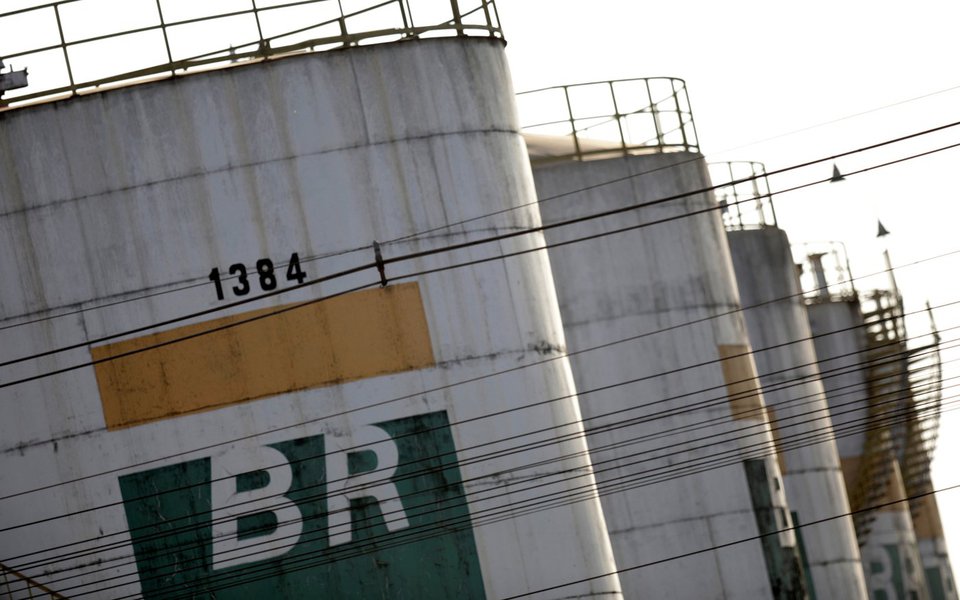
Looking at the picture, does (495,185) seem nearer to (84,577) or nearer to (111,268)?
(111,268)

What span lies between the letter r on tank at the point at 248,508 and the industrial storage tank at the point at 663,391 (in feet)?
21.1

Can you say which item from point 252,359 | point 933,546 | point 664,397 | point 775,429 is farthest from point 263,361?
point 933,546

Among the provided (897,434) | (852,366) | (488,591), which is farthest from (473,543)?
(897,434)

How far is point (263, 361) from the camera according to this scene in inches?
745

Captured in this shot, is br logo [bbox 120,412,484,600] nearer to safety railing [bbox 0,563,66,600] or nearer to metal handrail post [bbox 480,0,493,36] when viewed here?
safety railing [bbox 0,563,66,600]

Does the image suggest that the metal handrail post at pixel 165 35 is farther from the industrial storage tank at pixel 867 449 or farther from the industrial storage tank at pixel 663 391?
the industrial storage tank at pixel 867 449

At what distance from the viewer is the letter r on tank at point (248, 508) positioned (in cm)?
1866

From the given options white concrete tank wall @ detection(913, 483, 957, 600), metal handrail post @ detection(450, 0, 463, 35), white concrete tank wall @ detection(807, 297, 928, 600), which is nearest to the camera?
metal handrail post @ detection(450, 0, 463, 35)

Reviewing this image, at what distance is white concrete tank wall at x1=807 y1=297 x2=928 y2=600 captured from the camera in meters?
38.1

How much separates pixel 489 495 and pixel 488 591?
105cm

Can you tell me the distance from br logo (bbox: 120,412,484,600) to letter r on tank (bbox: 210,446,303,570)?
0.04ft

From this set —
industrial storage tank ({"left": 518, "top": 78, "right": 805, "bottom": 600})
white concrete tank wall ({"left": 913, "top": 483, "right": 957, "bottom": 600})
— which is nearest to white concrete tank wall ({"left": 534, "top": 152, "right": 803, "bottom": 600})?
industrial storage tank ({"left": 518, "top": 78, "right": 805, "bottom": 600})

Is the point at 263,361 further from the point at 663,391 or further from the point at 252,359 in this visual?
the point at 663,391

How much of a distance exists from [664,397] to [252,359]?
7.86 meters
